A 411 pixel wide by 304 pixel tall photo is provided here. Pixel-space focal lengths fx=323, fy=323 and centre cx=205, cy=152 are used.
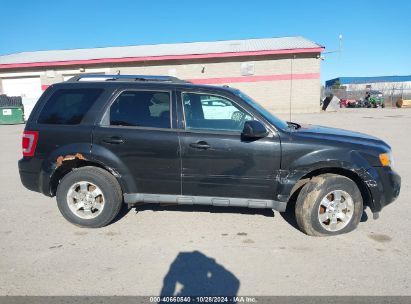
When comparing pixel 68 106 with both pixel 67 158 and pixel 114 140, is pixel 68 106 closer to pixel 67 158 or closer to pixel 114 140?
pixel 67 158

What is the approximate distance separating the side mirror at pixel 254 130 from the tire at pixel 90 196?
1.77 metres

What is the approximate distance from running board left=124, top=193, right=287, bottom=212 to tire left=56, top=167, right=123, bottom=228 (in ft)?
0.69

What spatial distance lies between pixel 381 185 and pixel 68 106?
4.02 m

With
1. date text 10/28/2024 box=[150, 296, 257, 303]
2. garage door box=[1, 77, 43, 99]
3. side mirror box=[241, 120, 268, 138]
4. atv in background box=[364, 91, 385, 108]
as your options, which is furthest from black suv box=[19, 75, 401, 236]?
atv in background box=[364, 91, 385, 108]

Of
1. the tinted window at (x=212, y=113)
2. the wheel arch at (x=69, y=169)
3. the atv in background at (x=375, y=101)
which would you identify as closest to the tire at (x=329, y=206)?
the tinted window at (x=212, y=113)

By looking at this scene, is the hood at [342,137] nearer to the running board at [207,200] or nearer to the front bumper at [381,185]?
the front bumper at [381,185]

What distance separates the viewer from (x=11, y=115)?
19.1m

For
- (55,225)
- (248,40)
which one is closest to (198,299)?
(55,225)

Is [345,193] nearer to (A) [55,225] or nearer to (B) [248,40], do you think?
(A) [55,225]

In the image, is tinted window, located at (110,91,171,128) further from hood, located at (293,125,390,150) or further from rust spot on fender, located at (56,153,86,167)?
hood, located at (293,125,390,150)

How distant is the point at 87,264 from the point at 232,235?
167 cm

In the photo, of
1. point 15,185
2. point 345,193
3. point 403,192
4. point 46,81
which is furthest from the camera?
point 46,81

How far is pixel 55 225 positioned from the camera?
4.25m

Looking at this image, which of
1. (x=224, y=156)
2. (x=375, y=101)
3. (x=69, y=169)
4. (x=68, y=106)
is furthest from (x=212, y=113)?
(x=375, y=101)
